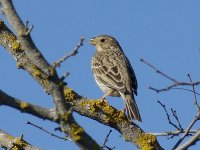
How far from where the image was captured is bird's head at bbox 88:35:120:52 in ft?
38.5

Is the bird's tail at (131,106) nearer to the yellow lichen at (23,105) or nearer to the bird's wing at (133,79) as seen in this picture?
the bird's wing at (133,79)

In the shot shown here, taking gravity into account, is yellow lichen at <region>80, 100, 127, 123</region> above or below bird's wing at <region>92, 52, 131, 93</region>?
below

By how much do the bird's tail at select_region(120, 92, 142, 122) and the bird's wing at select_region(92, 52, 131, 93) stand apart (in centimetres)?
13

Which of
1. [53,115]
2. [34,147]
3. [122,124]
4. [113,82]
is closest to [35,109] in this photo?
[53,115]

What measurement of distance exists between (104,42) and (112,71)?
78.7 inches

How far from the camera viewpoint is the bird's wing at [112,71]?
951cm

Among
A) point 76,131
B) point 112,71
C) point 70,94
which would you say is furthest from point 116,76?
point 76,131

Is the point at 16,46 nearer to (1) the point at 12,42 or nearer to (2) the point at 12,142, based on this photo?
(1) the point at 12,42

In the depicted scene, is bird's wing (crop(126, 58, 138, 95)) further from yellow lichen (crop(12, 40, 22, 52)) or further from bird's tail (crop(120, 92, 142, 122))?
yellow lichen (crop(12, 40, 22, 52))

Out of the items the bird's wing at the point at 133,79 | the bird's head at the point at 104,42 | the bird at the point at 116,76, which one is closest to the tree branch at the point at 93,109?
the bird at the point at 116,76

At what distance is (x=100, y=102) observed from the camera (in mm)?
6598

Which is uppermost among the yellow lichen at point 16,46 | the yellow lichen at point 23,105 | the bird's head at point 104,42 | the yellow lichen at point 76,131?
the bird's head at point 104,42

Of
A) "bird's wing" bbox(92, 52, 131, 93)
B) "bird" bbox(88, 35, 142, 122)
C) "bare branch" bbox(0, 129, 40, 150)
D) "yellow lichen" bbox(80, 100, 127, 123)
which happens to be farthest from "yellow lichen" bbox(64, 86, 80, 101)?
"bird's wing" bbox(92, 52, 131, 93)

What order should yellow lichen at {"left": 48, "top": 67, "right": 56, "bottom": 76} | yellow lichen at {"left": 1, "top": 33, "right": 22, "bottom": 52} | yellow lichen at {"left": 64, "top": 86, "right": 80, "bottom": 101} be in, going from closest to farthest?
yellow lichen at {"left": 48, "top": 67, "right": 56, "bottom": 76}
yellow lichen at {"left": 64, "top": 86, "right": 80, "bottom": 101}
yellow lichen at {"left": 1, "top": 33, "right": 22, "bottom": 52}
